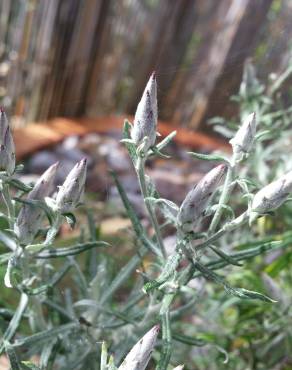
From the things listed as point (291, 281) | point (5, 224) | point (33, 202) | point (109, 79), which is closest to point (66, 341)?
point (5, 224)

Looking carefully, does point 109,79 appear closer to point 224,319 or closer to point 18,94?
point 18,94

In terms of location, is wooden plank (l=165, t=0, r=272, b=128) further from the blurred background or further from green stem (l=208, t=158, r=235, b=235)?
green stem (l=208, t=158, r=235, b=235)

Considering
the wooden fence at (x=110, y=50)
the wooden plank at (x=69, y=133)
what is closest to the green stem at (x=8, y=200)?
the wooden fence at (x=110, y=50)

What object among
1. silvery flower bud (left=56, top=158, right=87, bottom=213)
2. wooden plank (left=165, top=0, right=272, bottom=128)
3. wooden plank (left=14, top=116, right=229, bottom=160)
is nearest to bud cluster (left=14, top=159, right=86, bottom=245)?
silvery flower bud (left=56, top=158, right=87, bottom=213)

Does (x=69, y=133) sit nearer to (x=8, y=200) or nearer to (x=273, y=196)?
(x=8, y=200)

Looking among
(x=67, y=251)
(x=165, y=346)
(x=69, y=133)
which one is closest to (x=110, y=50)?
(x=69, y=133)
